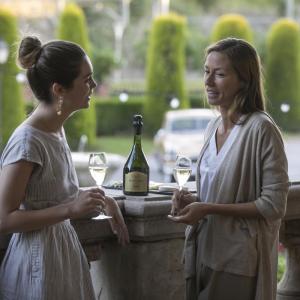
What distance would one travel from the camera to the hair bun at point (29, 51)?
9.34 ft

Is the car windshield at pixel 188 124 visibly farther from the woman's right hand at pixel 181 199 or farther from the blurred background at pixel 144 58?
the woman's right hand at pixel 181 199

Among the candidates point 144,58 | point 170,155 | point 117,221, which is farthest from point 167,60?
point 117,221

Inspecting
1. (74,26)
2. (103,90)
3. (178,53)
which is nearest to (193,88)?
(103,90)

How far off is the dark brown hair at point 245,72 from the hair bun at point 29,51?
611 millimetres

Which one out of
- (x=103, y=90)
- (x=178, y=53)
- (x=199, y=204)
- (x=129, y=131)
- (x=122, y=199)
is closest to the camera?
(x=199, y=204)

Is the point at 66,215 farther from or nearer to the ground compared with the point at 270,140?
nearer to the ground

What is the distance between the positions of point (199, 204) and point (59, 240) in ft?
1.60

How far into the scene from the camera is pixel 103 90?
33.3 metres

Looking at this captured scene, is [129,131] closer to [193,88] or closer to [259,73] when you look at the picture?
[193,88]

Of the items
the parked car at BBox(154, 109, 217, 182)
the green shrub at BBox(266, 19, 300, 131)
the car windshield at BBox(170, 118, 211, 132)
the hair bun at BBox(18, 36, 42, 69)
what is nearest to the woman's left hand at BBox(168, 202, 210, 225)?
the hair bun at BBox(18, 36, 42, 69)

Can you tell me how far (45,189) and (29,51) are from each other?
467 mm

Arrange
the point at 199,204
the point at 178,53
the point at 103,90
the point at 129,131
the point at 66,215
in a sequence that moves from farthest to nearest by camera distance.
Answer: the point at 103,90
the point at 129,131
the point at 178,53
the point at 199,204
the point at 66,215

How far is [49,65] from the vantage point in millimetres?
2812

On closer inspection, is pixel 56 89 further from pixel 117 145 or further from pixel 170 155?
pixel 117 145
